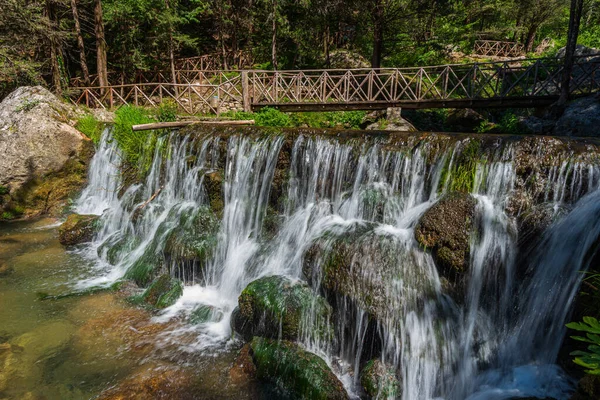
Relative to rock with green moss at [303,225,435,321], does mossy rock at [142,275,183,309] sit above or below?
below

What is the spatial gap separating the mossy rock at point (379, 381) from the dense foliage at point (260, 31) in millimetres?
14231

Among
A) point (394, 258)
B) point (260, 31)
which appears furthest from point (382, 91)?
point (260, 31)

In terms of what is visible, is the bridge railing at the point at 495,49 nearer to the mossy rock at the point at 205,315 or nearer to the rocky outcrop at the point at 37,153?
the rocky outcrop at the point at 37,153

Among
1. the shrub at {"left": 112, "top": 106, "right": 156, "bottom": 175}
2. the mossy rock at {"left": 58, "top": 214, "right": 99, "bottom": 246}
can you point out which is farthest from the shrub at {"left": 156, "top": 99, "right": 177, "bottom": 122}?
the mossy rock at {"left": 58, "top": 214, "right": 99, "bottom": 246}

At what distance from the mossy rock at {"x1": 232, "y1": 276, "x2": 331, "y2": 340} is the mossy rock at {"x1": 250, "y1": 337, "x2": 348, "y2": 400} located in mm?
217

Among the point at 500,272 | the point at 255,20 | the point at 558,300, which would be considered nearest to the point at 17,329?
the point at 500,272

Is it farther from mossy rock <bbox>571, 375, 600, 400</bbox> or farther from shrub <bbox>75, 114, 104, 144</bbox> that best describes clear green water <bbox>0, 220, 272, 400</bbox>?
shrub <bbox>75, 114, 104, 144</bbox>

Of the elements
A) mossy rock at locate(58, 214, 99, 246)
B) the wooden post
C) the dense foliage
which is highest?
the dense foliage

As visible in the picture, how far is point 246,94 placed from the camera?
1321 cm

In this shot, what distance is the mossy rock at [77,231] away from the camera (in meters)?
8.68

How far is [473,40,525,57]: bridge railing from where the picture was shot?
23.9 metres

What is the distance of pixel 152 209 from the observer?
874cm

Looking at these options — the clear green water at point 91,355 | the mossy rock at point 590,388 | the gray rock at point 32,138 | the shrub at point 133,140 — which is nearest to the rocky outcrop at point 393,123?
the shrub at point 133,140

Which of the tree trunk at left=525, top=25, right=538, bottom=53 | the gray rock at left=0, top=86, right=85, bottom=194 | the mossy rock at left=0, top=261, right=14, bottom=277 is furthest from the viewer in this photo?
the tree trunk at left=525, top=25, right=538, bottom=53
